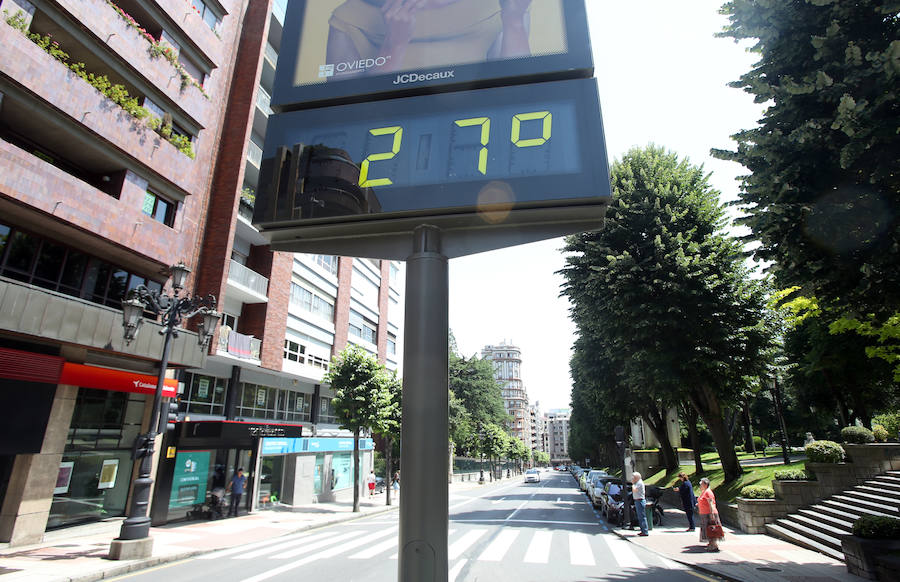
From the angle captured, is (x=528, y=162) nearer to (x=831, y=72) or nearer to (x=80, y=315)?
(x=831, y=72)

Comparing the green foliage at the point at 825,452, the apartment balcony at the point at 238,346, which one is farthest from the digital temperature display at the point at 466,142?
the apartment balcony at the point at 238,346

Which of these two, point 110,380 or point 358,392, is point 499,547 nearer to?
point 110,380

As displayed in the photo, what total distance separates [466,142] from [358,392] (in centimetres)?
2200

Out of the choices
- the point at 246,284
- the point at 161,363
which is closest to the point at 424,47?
the point at 161,363

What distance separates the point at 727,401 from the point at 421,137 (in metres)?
18.8

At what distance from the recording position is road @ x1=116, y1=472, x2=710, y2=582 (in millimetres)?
8875

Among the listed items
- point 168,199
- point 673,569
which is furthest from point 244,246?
point 673,569

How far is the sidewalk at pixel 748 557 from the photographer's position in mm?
8133

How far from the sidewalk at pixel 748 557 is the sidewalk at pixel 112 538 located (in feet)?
Answer: 38.9

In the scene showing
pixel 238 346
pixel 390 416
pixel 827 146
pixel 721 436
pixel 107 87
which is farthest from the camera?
pixel 390 416

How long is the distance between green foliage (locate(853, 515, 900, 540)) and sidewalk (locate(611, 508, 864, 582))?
2.55 ft

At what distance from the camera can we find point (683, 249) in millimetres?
16078

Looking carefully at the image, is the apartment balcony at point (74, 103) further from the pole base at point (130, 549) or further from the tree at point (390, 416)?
the tree at point (390, 416)

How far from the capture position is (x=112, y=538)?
13.2 metres
